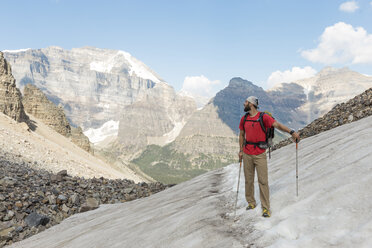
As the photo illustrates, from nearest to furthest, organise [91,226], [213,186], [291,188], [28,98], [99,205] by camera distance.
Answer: [291,188] < [91,226] < [213,186] < [99,205] < [28,98]

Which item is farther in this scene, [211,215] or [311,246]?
[211,215]

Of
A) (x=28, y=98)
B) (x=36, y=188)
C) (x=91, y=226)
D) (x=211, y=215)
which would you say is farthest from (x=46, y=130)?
(x=211, y=215)

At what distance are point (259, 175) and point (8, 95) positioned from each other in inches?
2414

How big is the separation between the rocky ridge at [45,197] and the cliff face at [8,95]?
37943mm

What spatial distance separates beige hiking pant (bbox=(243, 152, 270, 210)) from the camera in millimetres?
7629

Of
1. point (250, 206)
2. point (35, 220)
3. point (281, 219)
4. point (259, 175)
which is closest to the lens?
point (281, 219)

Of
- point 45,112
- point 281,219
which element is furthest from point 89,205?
point 45,112

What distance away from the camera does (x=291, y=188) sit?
8.73 metres

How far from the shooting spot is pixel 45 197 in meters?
16.0

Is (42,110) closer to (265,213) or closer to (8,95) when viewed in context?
(8,95)

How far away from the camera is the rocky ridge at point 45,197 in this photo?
13.3 metres

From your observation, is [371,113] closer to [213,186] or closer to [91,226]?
[213,186]

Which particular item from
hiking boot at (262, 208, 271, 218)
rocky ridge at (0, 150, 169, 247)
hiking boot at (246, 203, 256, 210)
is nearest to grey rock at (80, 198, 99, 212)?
rocky ridge at (0, 150, 169, 247)

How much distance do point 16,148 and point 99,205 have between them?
23903 millimetres
